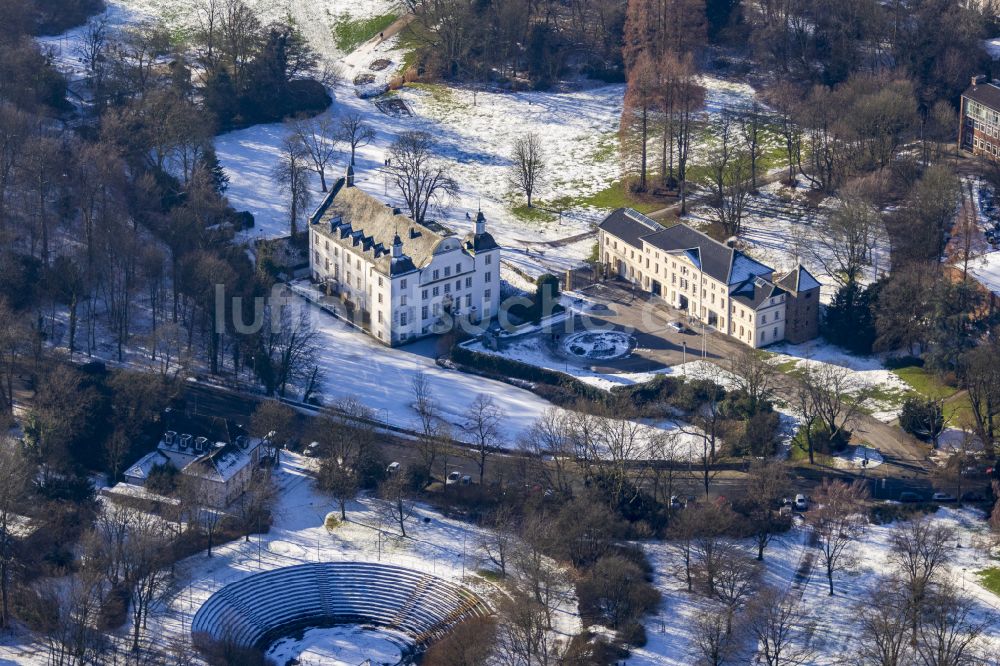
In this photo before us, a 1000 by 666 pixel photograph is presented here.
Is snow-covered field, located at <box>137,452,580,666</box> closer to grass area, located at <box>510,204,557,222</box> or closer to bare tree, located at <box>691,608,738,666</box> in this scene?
bare tree, located at <box>691,608,738,666</box>

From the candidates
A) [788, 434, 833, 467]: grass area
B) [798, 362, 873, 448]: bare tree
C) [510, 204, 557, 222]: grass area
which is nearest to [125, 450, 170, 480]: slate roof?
[788, 434, 833, 467]: grass area

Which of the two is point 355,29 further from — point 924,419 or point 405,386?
point 924,419

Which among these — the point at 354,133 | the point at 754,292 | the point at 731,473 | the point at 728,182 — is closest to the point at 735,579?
the point at 731,473

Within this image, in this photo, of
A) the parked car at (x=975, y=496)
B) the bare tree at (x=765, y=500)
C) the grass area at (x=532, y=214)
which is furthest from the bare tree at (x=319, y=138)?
the parked car at (x=975, y=496)

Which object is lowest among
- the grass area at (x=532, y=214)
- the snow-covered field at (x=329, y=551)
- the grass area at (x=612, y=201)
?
the snow-covered field at (x=329, y=551)

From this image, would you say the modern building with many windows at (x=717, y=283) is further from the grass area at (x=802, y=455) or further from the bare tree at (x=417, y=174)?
the bare tree at (x=417, y=174)
